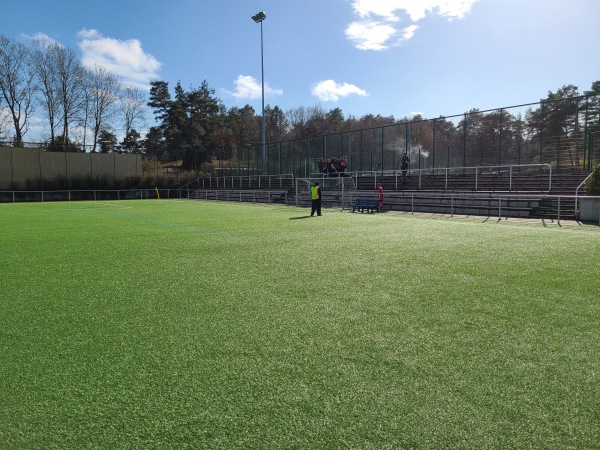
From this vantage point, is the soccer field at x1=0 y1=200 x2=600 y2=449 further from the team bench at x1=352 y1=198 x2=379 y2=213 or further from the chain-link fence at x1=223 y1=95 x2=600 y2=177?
the chain-link fence at x1=223 y1=95 x2=600 y2=177

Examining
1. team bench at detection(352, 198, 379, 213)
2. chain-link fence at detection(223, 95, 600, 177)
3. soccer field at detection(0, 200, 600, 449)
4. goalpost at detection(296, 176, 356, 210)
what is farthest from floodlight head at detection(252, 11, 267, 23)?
soccer field at detection(0, 200, 600, 449)

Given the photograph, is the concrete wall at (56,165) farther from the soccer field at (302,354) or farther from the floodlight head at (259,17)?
the soccer field at (302,354)

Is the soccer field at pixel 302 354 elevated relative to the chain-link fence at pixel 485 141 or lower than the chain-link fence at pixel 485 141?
lower

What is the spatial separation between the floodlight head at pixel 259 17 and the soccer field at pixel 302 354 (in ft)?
129

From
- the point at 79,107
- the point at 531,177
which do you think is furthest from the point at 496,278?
the point at 79,107

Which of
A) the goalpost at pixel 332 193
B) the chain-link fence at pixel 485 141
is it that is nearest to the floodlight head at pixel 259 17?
the chain-link fence at pixel 485 141

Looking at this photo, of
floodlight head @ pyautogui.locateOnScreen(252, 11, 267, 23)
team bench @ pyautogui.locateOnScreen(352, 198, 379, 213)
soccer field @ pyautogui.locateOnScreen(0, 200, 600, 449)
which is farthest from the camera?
floodlight head @ pyautogui.locateOnScreen(252, 11, 267, 23)

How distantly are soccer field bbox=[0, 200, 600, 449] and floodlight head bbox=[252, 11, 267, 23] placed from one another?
3922cm

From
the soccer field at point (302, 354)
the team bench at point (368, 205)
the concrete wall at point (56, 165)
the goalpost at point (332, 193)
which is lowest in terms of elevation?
the soccer field at point (302, 354)

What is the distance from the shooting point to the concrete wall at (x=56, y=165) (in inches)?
1618

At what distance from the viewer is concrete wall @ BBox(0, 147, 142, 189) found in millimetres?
41094

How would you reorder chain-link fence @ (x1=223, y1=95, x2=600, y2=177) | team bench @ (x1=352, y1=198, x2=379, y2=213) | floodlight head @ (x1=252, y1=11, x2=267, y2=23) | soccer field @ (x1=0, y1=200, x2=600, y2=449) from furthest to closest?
1. floodlight head @ (x1=252, y1=11, x2=267, y2=23)
2. chain-link fence @ (x1=223, y1=95, x2=600, y2=177)
3. team bench @ (x1=352, y1=198, x2=379, y2=213)
4. soccer field @ (x1=0, y1=200, x2=600, y2=449)

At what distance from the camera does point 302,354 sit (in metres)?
3.48

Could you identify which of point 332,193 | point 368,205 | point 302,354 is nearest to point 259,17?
point 332,193
